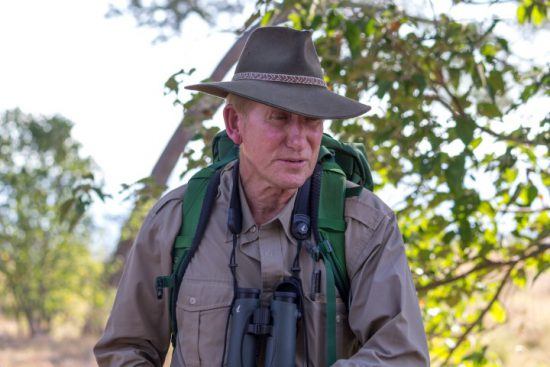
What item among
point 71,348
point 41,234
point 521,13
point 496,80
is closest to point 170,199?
point 496,80

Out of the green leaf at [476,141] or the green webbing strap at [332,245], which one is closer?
the green webbing strap at [332,245]

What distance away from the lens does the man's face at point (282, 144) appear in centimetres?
254

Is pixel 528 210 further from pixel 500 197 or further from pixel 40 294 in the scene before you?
pixel 40 294

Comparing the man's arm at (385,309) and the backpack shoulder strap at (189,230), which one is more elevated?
the backpack shoulder strap at (189,230)

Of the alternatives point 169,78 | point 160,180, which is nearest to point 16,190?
point 160,180

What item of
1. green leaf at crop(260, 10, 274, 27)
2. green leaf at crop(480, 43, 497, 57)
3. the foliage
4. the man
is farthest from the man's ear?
the foliage

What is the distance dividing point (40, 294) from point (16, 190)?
99.2 inches

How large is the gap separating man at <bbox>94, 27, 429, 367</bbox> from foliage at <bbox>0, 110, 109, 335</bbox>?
10095 millimetres

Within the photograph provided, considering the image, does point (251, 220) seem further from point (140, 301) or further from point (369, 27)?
point (369, 27)

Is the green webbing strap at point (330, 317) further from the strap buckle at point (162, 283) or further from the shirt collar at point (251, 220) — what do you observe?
the strap buckle at point (162, 283)

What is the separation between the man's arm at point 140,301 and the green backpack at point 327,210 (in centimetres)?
7

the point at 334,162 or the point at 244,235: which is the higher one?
the point at 334,162

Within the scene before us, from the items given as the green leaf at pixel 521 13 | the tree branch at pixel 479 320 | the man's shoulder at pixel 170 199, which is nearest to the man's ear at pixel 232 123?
the man's shoulder at pixel 170 199

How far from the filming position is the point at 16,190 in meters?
14.4
